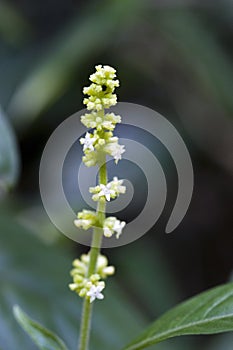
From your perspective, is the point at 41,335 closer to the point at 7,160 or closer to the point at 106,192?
the point at 106,192

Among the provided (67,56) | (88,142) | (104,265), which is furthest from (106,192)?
(67,56)

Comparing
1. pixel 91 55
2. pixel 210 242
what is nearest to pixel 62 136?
pixel 91 55

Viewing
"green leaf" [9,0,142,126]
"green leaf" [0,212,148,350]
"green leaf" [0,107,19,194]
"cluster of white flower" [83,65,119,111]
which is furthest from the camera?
"green leaf" [9,0,142,126]

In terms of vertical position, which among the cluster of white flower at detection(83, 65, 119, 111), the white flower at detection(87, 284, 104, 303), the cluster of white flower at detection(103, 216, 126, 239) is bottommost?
the white flower at detection(87, 284, 104, 303)

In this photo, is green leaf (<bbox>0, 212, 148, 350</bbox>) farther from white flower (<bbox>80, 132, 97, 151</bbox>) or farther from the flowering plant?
white flower (<bbox>80, 132, 97, 151</bbox>)

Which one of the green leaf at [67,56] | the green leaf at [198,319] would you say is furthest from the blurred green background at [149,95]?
the green leaf at [198,319]

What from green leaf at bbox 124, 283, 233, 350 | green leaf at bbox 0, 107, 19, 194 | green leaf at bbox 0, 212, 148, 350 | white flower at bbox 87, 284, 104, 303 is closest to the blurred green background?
green leaf at bbox 0, 212, 148, 350

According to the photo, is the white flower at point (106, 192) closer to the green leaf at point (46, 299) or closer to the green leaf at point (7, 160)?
the green leaf at point (7, 160)
